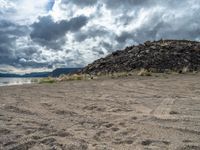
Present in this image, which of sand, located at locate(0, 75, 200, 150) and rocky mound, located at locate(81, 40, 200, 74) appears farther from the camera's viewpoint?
rocky mound, located at locate(81, 40, 200, 74)

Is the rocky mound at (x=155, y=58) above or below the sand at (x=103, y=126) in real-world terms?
above

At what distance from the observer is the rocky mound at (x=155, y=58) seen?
33.0 meters

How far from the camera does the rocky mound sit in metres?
33.0

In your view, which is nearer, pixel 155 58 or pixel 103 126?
pixel 103 126

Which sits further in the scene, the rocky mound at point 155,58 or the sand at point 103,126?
the rocky mound at point 155,58

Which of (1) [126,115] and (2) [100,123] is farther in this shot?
(1) [126,115]

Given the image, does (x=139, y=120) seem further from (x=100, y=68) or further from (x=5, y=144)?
(x=100, y=68)

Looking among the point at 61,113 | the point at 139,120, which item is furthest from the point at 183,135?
the point at 61,113

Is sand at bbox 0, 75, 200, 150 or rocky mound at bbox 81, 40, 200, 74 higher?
rocky mound at bbox 81, 40, 200, 74

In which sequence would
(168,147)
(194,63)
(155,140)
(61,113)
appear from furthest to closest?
(194,63), (61,113), (155,140), (168,147)

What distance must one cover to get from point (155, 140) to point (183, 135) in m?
0.66

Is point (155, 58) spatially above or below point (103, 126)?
above

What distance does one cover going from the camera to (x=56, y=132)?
790cm

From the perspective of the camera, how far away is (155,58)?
3484cm
